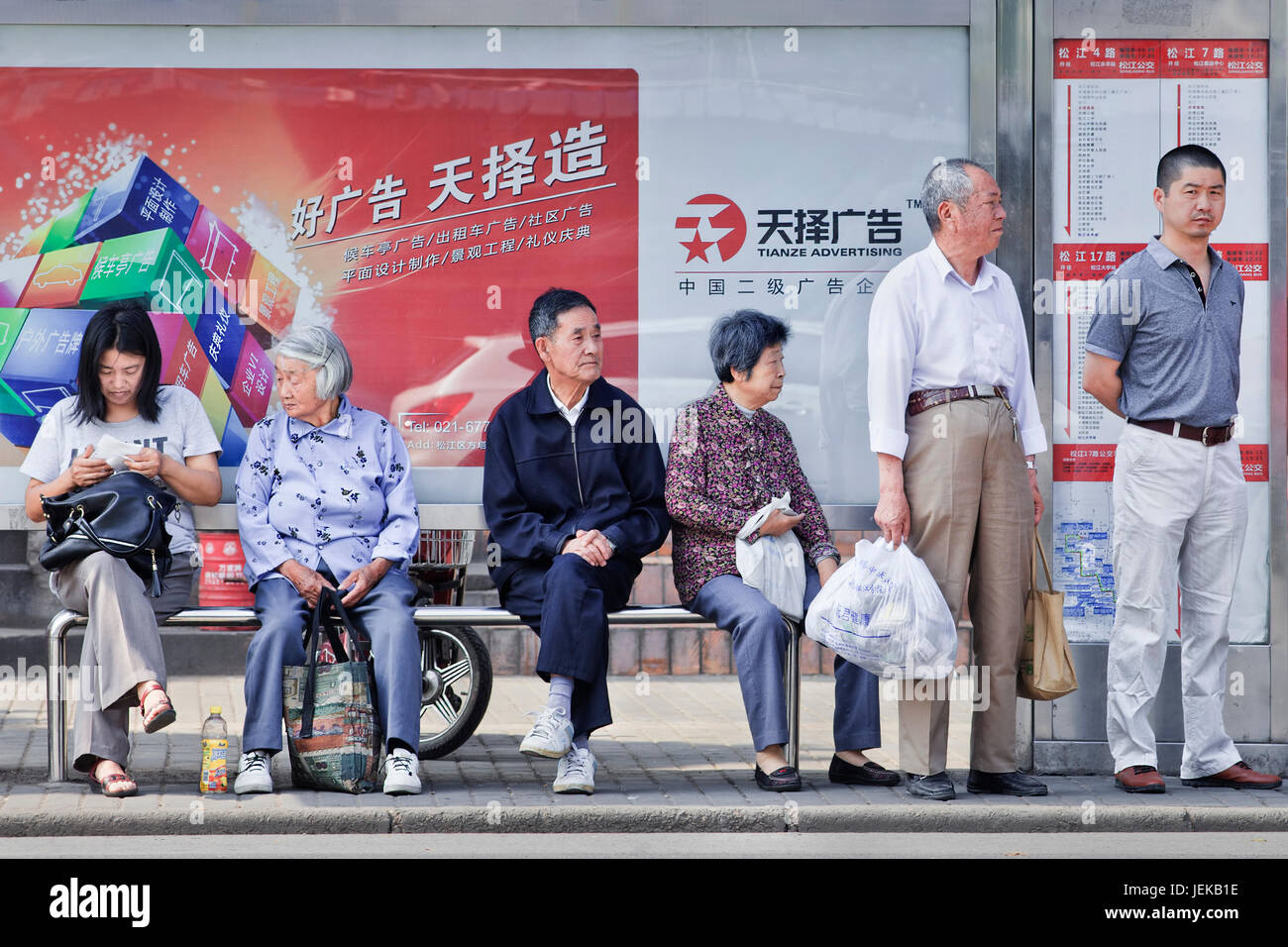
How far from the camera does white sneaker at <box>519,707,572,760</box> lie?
18.6 ft

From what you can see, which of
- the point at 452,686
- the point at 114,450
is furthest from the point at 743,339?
the point at 114,450

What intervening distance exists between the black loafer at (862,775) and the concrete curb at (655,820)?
1.50ft

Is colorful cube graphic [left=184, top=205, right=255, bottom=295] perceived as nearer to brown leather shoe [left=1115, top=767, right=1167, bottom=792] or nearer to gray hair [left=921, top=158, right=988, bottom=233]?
gray hair [left=921, top=158, right=988, bottom=233]

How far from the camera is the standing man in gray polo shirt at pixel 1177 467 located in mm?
6105

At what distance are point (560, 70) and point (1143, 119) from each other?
225 cm

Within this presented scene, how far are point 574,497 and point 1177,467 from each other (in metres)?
2.13

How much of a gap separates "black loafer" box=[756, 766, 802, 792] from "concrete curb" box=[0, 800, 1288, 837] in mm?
270

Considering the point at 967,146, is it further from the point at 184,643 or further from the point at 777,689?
the point at 184,643

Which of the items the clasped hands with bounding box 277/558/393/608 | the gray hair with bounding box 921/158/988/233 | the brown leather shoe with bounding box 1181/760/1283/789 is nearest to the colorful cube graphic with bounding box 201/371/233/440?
the clasped hands with bounding box 277/558/393/608

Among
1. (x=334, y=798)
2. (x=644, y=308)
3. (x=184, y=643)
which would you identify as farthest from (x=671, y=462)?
(x=184, y=643)

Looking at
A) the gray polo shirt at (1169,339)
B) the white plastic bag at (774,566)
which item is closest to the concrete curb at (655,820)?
the white plastic bag at (774,566)

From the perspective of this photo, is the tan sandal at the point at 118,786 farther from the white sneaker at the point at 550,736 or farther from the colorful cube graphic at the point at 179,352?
the colorful cube graphic at the point at 179,352

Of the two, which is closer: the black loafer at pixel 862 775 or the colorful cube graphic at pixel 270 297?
the black loafer at pixel 862 775

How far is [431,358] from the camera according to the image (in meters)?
6.73
